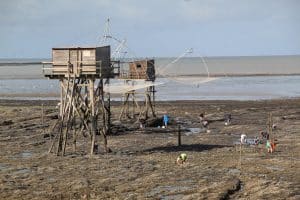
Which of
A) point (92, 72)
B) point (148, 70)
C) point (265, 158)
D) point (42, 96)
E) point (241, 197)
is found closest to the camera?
point (241, 197)

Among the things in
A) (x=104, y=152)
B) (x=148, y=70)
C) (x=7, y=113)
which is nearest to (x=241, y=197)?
(x=104, y=152)

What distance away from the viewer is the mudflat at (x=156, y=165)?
1900cm

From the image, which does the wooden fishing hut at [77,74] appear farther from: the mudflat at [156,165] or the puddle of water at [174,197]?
the puddle of water at [174,197]

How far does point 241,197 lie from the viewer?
18.1m

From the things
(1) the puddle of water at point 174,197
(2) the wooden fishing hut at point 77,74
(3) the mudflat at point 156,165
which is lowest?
(1) the puddle of water at point 174,197

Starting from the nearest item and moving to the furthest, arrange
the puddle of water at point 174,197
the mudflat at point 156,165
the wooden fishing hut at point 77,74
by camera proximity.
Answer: the puddle of water at point 174,197
the mudflat at point 156,165
the wooden fishing hut at point 77,74

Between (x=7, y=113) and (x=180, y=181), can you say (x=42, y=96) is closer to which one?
(x=7, y=113)

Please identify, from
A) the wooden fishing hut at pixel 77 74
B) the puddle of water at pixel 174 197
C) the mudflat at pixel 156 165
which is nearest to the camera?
the puddle of water at pixel 174 197

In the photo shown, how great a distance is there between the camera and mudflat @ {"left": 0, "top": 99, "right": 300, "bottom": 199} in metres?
19.0

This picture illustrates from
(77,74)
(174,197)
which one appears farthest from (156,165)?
(77,74)

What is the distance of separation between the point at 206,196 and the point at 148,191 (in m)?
2.08

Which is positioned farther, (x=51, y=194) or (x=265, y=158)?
(x=265, y=158)

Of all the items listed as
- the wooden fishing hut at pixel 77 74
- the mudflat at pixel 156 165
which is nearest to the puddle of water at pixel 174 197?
the mudflat at pixel 156 165

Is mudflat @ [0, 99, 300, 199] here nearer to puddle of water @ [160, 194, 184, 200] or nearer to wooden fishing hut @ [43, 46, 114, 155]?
puddle of water @ [160, 194, 184, 200]
